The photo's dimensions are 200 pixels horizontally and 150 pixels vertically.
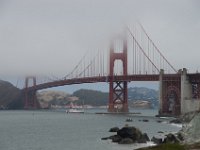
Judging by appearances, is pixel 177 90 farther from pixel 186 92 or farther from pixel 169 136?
pixel 169 136

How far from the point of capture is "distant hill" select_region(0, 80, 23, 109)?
551 feet

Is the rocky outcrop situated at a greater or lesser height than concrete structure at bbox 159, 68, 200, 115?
lesser

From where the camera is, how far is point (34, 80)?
516 ft

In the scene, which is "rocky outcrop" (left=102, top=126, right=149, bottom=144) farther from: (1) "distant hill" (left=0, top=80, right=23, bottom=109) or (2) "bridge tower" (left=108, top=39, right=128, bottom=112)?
(1) "distant hill" (left=0, top=80, right=23, bottom=109)

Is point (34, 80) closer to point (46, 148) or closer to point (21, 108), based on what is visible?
point (21, 108)

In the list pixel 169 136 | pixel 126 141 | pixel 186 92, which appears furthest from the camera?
pixel 186 92

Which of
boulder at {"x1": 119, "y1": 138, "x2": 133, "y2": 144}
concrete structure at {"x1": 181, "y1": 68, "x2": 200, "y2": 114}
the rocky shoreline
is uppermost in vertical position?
concrete structure at {"x1": 181, "y1": 68, "x2": 200, "y2": 114}

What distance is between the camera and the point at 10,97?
17338 cm

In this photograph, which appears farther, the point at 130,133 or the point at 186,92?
the point at 186,92

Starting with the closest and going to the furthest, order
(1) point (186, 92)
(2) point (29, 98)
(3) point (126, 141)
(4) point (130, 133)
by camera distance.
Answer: (3) point (126, 141)
(4) point (130, 133)
(1) point (186, 92)
(2) point (29, 98)

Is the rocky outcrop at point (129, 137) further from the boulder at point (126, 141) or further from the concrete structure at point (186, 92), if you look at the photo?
the concrete structure at point (186, 92)

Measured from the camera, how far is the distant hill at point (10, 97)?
551 feet

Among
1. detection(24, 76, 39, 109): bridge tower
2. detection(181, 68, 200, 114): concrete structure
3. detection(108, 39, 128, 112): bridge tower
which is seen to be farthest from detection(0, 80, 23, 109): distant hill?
detection(181, 68, 200, 114): concrete structure

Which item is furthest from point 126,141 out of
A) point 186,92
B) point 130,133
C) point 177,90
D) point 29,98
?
point 29,98
